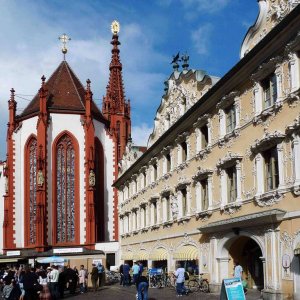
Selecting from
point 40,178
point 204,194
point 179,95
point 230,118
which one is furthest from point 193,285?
point 40,178

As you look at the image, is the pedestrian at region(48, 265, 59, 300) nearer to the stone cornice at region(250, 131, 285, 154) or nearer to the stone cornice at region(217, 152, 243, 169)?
the stone cornice at region(217, 152, 243, 169)

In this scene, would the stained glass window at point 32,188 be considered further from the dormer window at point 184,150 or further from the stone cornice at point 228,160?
the stone cornice at point 228,160

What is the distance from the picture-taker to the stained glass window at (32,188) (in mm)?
60781

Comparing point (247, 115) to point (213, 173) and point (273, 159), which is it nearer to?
point (273, 159)

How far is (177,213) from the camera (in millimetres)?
29922

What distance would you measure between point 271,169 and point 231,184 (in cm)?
363

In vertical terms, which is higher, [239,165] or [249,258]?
[239,165]

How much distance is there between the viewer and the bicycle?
24750 mm

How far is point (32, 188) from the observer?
62.2 meters

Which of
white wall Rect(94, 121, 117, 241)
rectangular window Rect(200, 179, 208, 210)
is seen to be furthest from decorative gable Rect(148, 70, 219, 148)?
white wall Rect(94, 121, 117, 241)

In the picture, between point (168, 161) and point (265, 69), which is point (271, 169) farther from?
point (168, 161)

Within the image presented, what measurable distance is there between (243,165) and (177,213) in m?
8.94

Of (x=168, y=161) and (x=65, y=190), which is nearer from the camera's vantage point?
(x=168, y=161)

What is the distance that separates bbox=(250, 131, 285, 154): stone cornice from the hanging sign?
21.7ft
